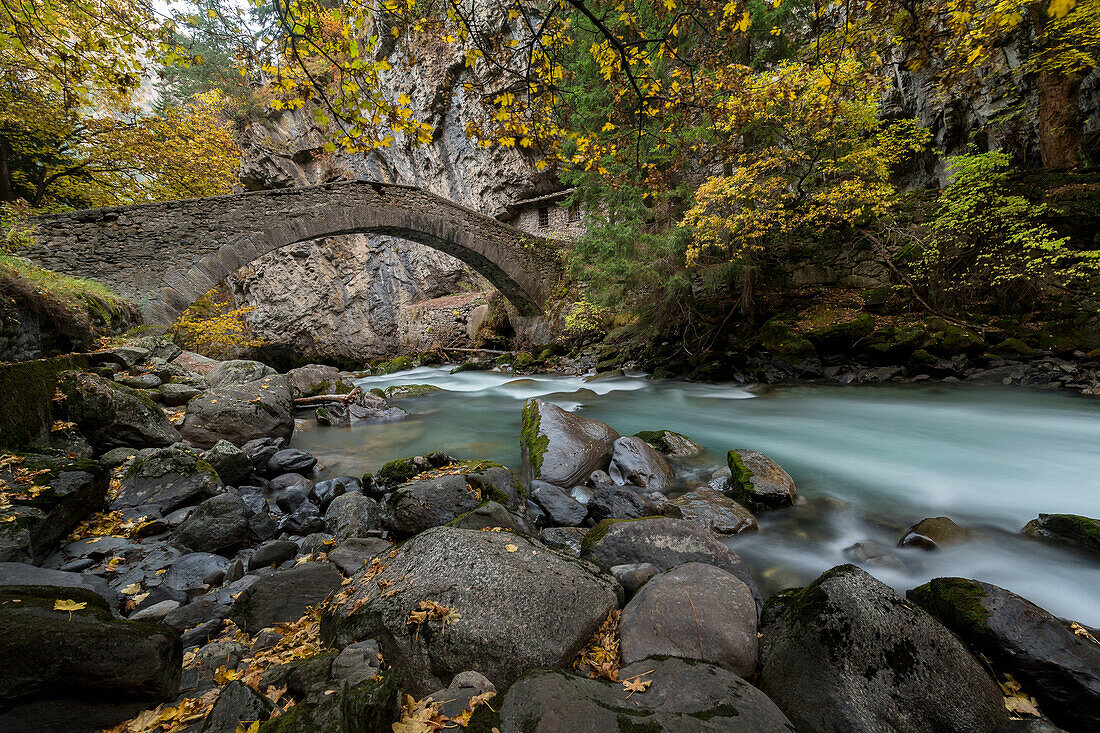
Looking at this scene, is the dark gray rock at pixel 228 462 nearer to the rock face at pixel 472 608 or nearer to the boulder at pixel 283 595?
the boulder at pixel 283 595

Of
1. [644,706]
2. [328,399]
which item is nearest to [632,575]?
[644,706]

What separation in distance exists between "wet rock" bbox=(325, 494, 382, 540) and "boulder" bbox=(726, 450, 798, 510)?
10.6 feet

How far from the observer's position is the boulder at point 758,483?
3.56 meters

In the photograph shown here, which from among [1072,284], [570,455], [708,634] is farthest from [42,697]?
[1072,284]

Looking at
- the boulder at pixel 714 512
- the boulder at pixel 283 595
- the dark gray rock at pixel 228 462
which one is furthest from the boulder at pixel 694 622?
the dark gray rock at pixel 228 462

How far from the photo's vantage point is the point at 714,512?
336cm

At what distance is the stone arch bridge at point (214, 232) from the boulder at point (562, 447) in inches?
364

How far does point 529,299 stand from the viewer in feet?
46.8

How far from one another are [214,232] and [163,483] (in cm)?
884

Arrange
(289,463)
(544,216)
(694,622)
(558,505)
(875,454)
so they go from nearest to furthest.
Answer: (694,622)
(558,505)
(289,463)
(875,454)
(544,216)

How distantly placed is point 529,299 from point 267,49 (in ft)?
39.0

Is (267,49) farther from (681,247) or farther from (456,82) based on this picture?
(456,82)

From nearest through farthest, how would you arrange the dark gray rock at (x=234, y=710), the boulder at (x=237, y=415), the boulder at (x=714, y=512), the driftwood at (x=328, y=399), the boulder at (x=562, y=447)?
1. the dark gray rock at (x=234, y=710)
2. the boulder at (x=714, y=512)
3. the boulder at (x=562, y=447)
4. the boulder at (x=237, y=415)
5. the driftwood at (x=328, y=399)

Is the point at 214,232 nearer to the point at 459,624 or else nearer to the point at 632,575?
the point at 459,624
